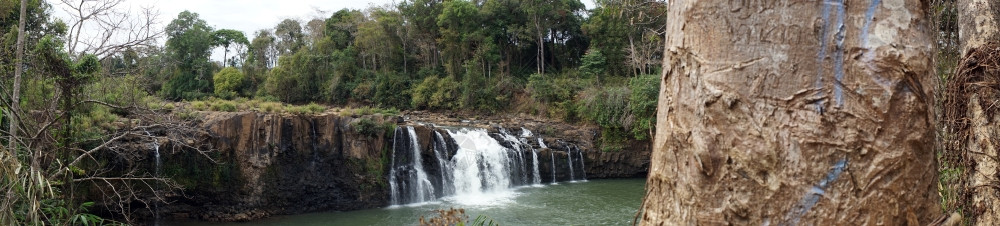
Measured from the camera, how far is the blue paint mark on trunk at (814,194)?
1.10 metres

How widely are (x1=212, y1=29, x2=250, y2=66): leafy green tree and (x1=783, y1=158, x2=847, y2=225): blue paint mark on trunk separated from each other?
129ft

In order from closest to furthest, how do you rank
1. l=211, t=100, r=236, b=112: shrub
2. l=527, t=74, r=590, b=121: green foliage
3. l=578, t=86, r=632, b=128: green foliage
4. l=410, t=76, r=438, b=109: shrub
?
1. l=211, t=100, r=236, b=112: shrub
2. l=578, t=86, r=632, b=128: green foliage
3. l=527, t=74, r=590, b=121: green foliage
4. l=410, t=76, r=438, b=109: shrub

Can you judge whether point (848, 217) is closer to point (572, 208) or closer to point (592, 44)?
point (572, 208)

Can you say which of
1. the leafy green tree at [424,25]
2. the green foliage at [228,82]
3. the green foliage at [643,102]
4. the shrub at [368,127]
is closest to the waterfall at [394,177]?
the shrub at [368,127]

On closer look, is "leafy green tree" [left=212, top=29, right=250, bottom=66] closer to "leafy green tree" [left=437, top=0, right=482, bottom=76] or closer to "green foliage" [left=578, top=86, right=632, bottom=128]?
"leafy green tree" [left=437, top=0, right=482, bottom=76]

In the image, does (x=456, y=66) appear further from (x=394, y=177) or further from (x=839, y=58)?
(x=839, y=58)

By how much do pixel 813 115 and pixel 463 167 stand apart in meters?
14.4

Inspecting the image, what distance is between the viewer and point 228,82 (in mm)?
31219

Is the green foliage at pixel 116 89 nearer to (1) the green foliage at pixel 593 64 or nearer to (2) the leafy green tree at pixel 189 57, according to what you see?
(1) the green foliage at pixel 593 64

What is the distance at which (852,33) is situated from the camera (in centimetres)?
112

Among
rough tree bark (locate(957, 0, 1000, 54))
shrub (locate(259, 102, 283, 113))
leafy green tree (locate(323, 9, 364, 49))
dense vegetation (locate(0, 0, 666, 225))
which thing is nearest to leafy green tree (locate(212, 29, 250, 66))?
dense vegetation (locate(0, 0, 666, 225))

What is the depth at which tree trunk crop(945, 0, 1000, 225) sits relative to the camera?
292 cm

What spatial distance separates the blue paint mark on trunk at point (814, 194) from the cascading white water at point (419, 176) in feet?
44.1

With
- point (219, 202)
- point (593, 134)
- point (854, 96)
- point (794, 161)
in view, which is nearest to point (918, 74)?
point (854, 96)
